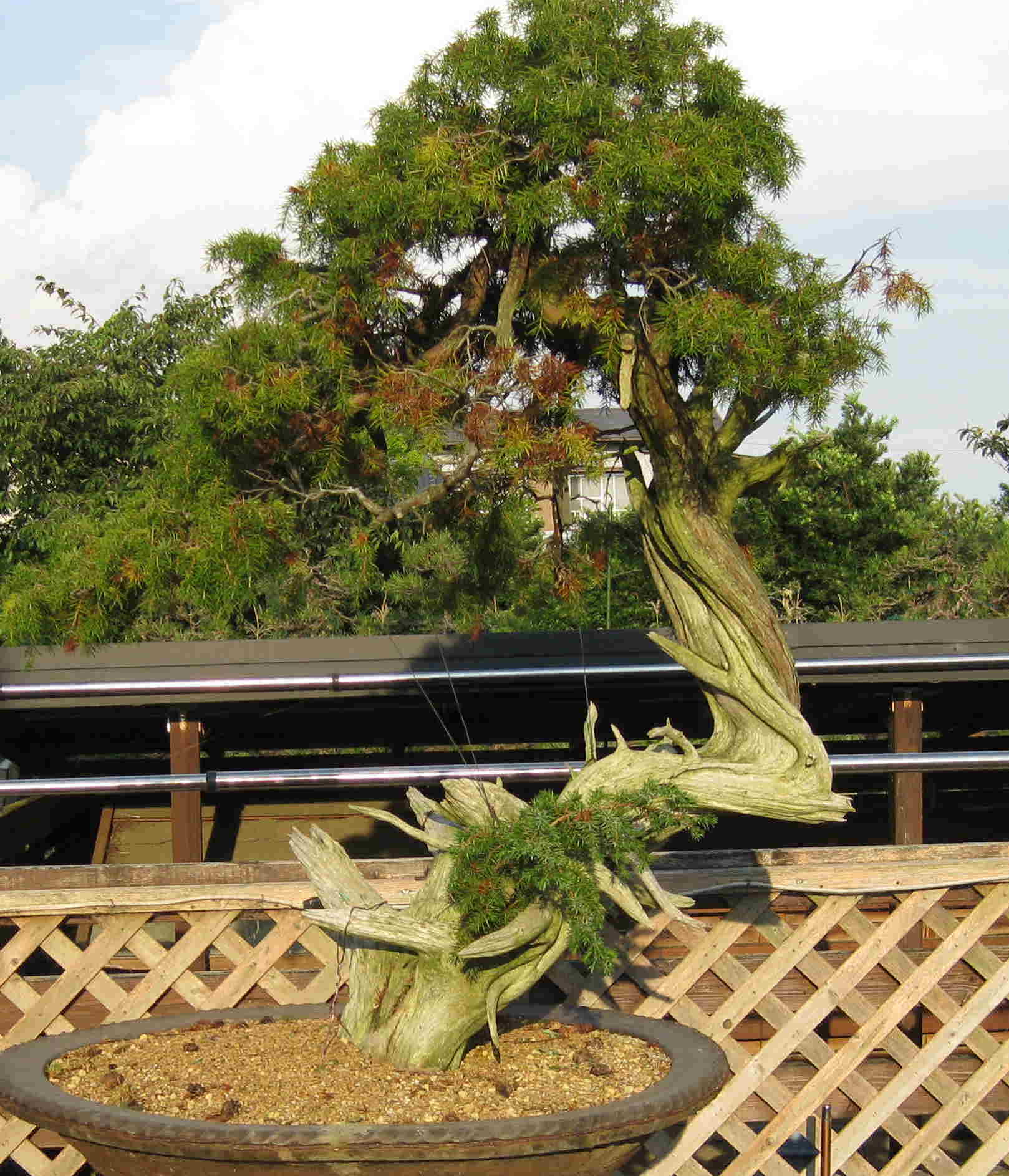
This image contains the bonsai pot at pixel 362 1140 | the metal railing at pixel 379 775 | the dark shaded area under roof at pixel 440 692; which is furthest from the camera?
the dark shaded area under roof at pixel 440 692

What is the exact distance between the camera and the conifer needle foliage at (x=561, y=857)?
2506 mm

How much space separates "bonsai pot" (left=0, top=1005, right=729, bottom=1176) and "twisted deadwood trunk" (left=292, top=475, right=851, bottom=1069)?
29cm

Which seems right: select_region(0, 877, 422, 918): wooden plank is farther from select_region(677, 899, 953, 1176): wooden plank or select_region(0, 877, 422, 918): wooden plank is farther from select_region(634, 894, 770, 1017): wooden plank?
select_region(677, 899, 953, 1176): wooden plank

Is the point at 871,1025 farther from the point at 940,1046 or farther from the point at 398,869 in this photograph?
the point at 398,869

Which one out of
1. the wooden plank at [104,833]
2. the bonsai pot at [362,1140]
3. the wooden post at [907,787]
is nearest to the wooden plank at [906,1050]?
the wooden post at [907,787]

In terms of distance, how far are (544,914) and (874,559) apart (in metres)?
10.2

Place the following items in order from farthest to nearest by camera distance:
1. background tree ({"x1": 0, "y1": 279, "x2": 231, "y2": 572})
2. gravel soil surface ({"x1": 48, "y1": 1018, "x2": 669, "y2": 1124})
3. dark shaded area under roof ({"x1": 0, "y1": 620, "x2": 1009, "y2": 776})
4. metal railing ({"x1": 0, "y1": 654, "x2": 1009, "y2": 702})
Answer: background tree ({"x1": 0, "y1": 279, "x2": 231, "y2": 572}) < dark shaded area under roof ({"x1": 0, "y1": 620, "x2": 1009, "y2": 776}) < metal railing ({"x1": 0, "y1": 654, "x2": 1009, "y2": 702}) < gravel soil surface ({"x1": 48, "y1": 1018, "x2": 669, "y2": 1124})

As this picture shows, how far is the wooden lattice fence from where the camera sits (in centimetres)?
340

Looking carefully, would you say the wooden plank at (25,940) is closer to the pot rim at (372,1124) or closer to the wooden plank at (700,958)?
the pot rim at (372,1124)

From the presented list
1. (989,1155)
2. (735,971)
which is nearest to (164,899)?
(735,971)

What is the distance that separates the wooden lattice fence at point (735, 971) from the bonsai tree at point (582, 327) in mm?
531

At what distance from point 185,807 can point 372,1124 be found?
2.85 m

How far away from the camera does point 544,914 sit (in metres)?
2.61

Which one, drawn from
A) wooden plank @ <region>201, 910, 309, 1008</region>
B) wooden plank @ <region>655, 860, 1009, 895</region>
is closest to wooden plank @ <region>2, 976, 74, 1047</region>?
wooden plank @ <region>201, 910, 309, 1008</region>
